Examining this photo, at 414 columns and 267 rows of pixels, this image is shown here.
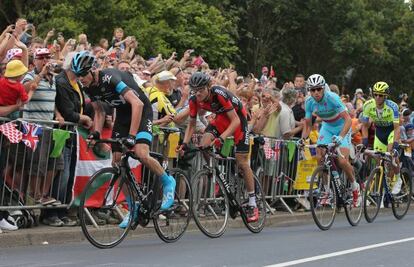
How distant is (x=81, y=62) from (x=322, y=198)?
205 inches

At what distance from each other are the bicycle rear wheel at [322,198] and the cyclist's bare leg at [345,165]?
0.35m

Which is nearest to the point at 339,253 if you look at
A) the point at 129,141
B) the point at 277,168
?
the point at 129,141

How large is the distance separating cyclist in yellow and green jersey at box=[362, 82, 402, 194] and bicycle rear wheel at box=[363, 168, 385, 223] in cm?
49

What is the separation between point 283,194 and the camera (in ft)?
55.5

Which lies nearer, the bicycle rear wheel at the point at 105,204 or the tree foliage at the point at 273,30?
the bicycle rear wheel at the point at 105,204

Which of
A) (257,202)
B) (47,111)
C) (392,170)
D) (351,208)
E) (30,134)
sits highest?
(47,111)

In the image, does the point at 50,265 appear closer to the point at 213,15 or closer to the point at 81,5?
the point at 81,5

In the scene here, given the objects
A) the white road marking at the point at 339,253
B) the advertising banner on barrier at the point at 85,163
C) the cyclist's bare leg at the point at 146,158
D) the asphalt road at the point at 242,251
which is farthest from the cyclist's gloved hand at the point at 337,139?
the cyclist's bare leg at the point at 146,158

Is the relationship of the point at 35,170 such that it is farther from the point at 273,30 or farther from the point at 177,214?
the point at 273,30

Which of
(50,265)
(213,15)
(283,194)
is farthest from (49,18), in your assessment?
(50,265)

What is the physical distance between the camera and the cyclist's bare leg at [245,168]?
42.1ft

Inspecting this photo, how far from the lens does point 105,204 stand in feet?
34.7

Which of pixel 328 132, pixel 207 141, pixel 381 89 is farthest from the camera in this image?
pixel 381 89

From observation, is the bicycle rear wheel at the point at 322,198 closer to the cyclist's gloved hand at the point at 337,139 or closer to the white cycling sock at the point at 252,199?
the cyclist's gloved hand at the point at 337,139
